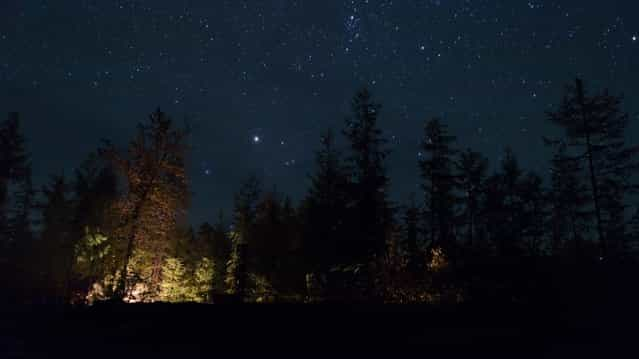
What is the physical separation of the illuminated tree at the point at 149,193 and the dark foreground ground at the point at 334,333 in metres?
→ 13.5

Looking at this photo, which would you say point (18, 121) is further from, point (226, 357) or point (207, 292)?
point (226, 357)

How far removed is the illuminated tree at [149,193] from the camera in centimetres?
2322

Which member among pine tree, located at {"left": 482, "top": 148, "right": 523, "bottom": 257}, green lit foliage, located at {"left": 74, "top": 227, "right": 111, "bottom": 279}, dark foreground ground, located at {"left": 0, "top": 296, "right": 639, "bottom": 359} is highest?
pine tree, located at {"left": 482, "top": 148, "right": 523, "bottom": 257}

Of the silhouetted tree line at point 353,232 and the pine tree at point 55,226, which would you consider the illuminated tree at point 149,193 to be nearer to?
the silhouetted tree line at point 353,232

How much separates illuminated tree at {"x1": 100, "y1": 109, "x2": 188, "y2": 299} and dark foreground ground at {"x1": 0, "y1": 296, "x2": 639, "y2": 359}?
13531 mm

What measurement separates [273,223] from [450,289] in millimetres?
17846

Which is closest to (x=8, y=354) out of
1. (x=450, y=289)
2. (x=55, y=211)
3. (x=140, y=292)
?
(x=450, y=289)

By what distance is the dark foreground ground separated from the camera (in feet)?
27.2

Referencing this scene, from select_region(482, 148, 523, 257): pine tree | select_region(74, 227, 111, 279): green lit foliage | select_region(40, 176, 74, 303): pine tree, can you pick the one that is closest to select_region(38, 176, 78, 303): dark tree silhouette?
select_region(40, 176, 74, 303): pine tree

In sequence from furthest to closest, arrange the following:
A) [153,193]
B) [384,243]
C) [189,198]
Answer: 1. [189,198]
2. [153,193]
3. [384,243]

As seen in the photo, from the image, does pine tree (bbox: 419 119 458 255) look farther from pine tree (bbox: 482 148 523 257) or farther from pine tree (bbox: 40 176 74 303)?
pine tree (bbox: 40 176 74 303)

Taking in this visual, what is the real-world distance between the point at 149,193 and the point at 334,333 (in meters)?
19.0

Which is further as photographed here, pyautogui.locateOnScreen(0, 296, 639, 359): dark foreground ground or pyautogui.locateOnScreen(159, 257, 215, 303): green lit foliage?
pyautogui.locateOnScreen(159, 257, 215, 303): green lit foliage

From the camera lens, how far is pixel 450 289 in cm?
1441
